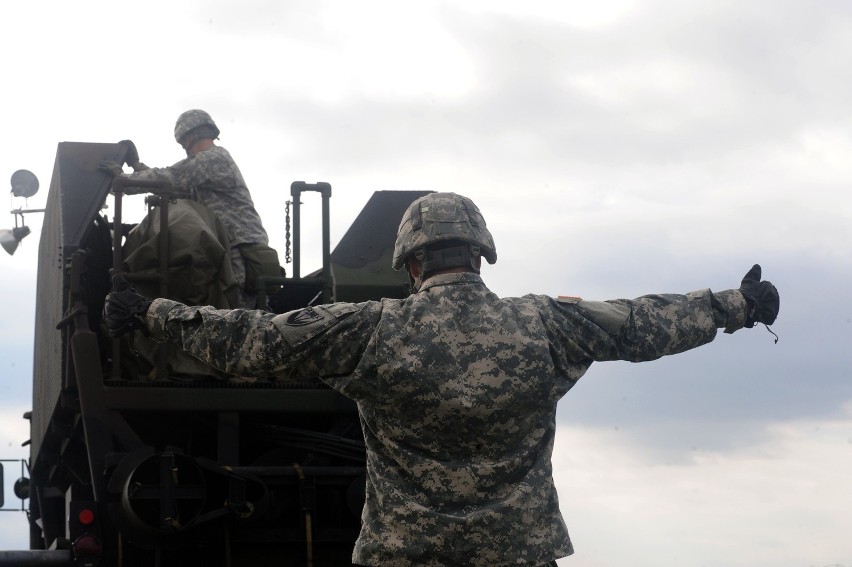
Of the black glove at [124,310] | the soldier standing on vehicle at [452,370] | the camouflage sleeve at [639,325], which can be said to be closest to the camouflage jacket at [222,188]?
the black glove at [124,310]

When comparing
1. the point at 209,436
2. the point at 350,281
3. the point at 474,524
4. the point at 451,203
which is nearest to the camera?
the point at 474,524

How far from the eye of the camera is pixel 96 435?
675 centimetres

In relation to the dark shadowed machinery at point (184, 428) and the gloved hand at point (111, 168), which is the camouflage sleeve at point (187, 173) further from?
the dark shadowed machinery at point (184, 428)

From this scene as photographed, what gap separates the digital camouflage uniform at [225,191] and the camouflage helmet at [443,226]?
335 cm

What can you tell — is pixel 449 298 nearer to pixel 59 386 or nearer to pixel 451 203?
pixel 451 203

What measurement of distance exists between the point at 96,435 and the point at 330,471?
3.41 ft

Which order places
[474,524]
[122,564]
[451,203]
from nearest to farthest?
1. [474,524]
2. [451,203]
3. [122,564]

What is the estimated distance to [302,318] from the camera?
4.43 meters

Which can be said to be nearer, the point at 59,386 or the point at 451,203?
the point at 451,203

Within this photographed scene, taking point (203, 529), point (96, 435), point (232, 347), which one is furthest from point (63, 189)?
point (232, 347)

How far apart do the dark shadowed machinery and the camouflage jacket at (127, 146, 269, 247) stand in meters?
0.33

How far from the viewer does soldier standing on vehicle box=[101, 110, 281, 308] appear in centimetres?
788

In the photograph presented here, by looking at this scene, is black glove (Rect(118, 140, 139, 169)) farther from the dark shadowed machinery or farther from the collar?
the collar

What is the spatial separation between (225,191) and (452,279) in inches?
148
